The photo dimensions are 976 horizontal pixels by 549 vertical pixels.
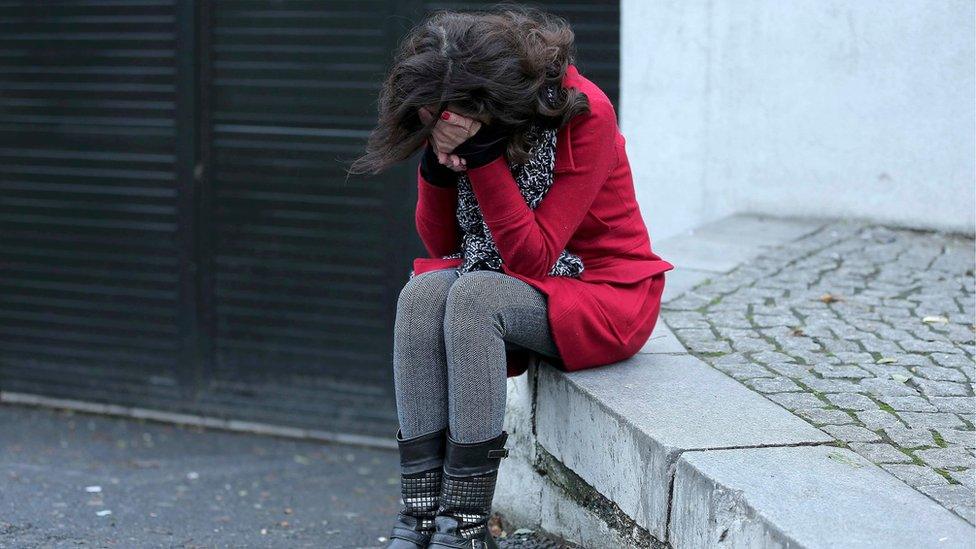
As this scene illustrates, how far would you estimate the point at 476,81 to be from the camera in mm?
2883

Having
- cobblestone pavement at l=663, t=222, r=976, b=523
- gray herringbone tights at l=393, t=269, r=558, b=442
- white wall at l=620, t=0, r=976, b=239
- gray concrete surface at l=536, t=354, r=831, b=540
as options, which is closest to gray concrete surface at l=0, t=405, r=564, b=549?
gray concrete surface at l=536, t=354, r=831, b=540

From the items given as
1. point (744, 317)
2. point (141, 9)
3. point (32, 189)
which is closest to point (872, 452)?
point (744, 317)

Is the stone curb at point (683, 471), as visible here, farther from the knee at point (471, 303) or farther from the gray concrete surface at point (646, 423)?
the knee at point (471, 303)

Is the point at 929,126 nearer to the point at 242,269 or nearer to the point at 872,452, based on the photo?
the point at 872,452

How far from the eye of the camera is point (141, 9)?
22.1ft

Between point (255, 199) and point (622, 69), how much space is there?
2.24m

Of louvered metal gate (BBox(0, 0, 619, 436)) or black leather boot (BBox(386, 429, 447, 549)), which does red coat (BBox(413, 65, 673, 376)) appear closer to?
black leather boot (BBox(386, 429, 447, 549))

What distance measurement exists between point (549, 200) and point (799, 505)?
1.10 metres

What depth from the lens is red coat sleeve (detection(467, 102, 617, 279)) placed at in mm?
3014

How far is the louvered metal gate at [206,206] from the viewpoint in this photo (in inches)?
258

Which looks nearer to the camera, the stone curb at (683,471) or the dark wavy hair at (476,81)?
the stone curb at (683,471)

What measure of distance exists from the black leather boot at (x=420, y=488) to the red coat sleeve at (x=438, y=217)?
688 millimetres

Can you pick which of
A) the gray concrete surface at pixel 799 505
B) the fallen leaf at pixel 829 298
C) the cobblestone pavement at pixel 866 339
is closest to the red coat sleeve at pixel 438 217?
the cobblestone pavement at pixel 866 339

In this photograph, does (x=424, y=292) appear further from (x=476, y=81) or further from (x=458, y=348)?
(x=476, y=81)
